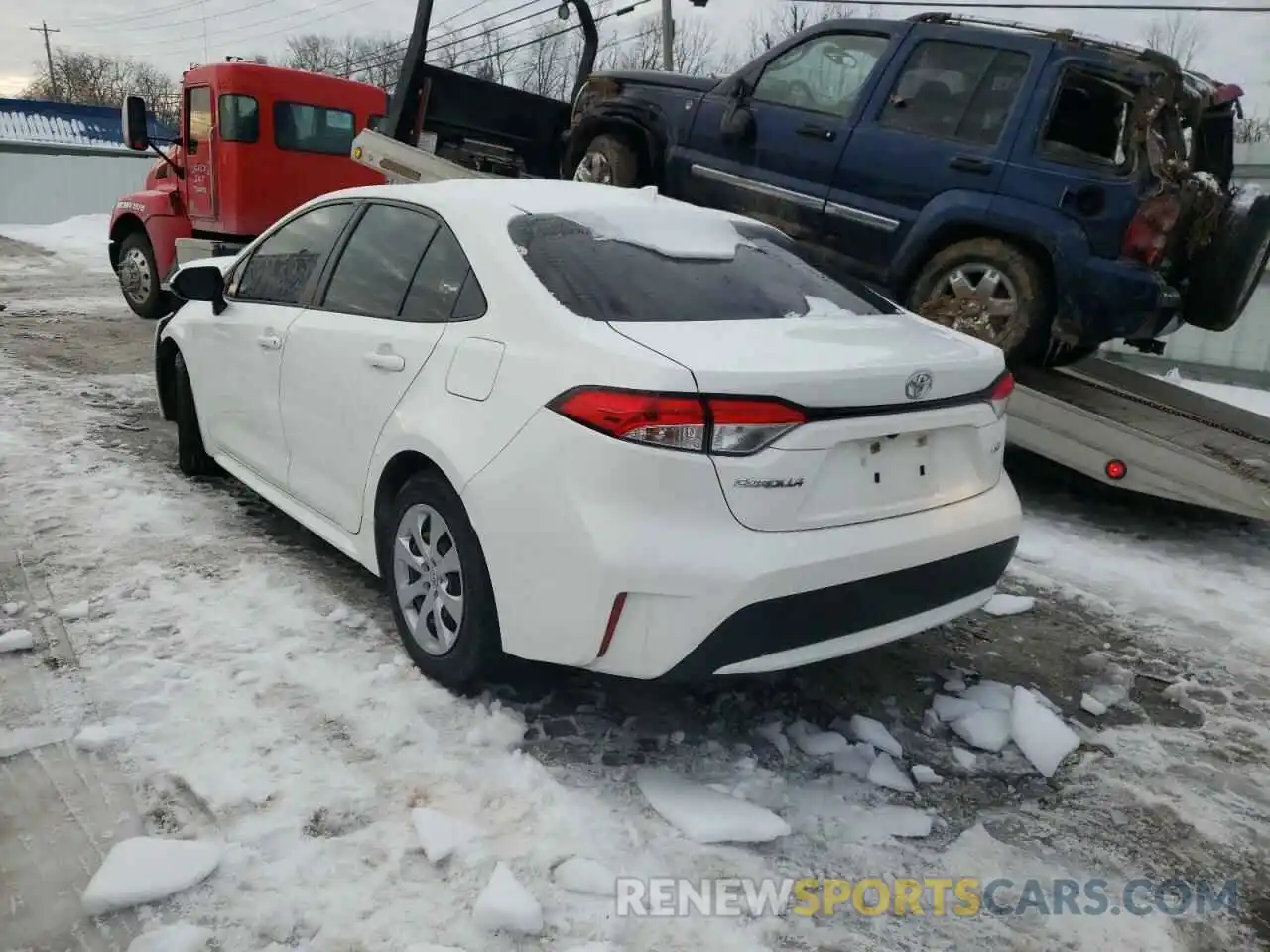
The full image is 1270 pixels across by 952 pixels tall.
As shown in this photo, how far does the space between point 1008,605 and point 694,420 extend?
2.49 meters

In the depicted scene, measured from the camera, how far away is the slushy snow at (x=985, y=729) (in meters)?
3.17

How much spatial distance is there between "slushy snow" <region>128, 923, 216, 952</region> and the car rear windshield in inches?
71.3

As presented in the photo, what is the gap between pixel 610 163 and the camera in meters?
7.35

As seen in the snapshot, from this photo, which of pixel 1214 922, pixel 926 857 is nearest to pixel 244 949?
pixel 926 857

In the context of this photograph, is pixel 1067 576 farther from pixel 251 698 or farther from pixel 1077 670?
pixel 251 698

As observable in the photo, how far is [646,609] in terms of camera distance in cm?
256

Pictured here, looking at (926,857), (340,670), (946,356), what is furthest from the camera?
(340,670)

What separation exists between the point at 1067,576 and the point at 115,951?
13.8 feet

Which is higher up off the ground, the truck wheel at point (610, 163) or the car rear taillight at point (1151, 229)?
the truck wheel at point (610, 163)

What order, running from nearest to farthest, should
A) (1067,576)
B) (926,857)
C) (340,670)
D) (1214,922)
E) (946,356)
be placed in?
(1214,922)
(926,857)
(946,356)
(340,670)
(1067,576)

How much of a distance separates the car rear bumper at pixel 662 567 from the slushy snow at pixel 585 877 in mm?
496

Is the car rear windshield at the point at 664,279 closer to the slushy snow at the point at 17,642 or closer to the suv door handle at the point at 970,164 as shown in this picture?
the slushy snow at the point at 17,642

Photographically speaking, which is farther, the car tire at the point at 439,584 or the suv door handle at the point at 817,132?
the suv door handle at the point at 817,132

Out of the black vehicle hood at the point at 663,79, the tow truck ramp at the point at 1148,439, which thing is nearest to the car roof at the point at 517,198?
the tow truck ramp at the point at 1148,439
